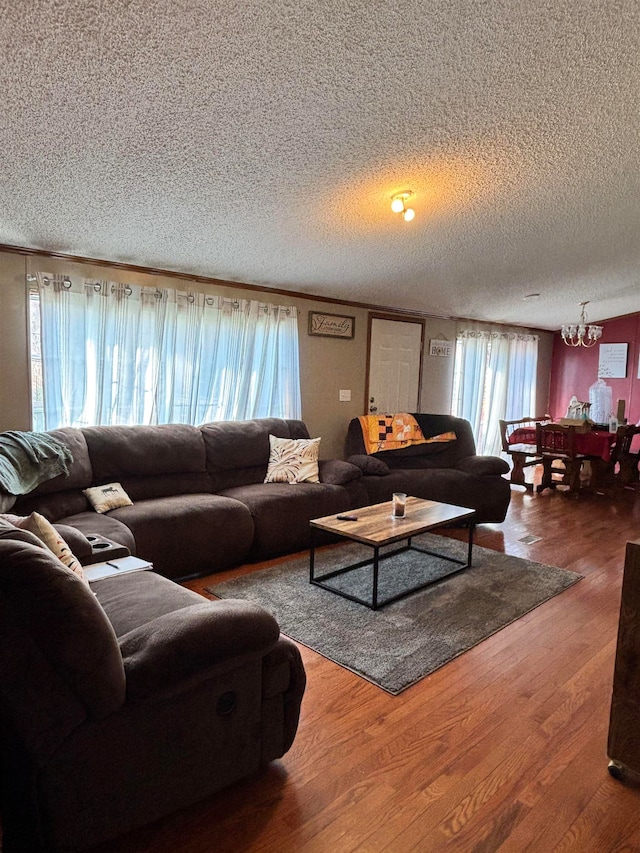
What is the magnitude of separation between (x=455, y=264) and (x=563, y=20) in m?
2.74

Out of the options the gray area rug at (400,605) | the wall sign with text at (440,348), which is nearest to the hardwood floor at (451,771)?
the gray area rug at (400,605)

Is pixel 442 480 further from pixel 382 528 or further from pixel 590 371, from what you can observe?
pixel 590 371

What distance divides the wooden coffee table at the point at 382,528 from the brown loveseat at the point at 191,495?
0.45 meters

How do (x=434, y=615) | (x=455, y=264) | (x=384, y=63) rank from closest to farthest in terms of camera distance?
1. (x=384, y=63)
2. (x=434, y=615)
3. (x=455, y=264)

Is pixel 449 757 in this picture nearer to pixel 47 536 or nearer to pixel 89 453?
pixel 47 536

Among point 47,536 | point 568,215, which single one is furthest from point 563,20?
point 47,536

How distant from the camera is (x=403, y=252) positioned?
13.7 feet

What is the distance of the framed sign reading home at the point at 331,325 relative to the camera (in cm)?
507

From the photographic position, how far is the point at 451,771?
1.76 m

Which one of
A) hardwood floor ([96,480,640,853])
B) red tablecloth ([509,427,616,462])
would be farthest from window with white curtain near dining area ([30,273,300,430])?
red tablecloth ([509,427,616,462])

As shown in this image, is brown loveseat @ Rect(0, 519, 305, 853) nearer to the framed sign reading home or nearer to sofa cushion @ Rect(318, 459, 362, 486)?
sofa cushion @ Rect(318, 459, 362, 486)

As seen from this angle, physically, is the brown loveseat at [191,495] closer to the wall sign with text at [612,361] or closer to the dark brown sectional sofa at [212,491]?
the dark brown sectional sofa at [212,491]

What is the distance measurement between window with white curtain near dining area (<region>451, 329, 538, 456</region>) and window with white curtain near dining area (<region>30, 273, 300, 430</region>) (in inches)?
105

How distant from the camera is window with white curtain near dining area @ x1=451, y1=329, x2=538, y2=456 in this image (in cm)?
667
